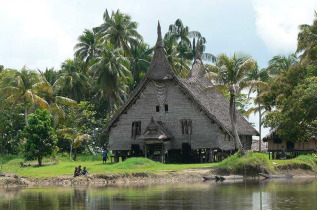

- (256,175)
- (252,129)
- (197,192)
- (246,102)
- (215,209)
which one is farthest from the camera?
(246,102)

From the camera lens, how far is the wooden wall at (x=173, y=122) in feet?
165

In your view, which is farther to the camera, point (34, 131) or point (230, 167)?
point (34, 131)

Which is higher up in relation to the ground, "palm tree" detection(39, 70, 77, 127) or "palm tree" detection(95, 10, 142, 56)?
"palm tree" detection(95, 10, 142, 56)

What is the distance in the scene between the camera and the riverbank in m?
37.8

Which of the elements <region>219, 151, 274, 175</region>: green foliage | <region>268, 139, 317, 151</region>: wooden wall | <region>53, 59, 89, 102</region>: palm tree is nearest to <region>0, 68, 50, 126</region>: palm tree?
<region>53, 59, 89, 102</region>: palm tree

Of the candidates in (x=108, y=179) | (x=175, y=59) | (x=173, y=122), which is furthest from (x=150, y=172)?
(x=175, y=59)

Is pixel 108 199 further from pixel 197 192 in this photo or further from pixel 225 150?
pixel 225 150

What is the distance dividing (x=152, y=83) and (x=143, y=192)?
2304 centimetres

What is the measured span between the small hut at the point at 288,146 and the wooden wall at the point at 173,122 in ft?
16.1

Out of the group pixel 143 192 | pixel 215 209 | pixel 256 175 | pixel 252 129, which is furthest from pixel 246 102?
pixel 215 209

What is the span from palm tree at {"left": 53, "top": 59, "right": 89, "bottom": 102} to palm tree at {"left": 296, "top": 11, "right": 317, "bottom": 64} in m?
27.2

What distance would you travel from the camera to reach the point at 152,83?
52.3 metres

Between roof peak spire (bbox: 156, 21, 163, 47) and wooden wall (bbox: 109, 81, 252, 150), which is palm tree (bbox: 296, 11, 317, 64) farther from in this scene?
roof peak spire (bbox: 156, 21, 163, 47)

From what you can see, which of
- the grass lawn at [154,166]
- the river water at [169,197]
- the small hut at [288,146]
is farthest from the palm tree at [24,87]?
the river water at [169,197]
